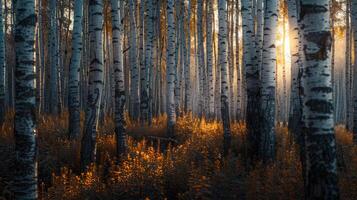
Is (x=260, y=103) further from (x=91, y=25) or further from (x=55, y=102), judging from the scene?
(x=55, y=102)

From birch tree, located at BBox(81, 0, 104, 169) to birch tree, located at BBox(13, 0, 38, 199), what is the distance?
2.80 m

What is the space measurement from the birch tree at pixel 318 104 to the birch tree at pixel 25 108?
10.5 ft

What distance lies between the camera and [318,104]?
4.23 meters

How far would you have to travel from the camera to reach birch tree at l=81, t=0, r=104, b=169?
7.36 meters

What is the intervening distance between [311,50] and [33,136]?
3412mm

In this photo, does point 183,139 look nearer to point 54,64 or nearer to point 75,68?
point 75,68

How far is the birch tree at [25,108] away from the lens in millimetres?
4395

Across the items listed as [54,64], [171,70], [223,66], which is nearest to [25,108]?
[223,66]

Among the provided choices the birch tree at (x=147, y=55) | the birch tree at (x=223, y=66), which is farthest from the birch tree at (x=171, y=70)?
the birch tree at (x=147, y=55)

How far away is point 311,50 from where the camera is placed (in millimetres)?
4312

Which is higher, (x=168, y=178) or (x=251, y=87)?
(x=251, y=87)

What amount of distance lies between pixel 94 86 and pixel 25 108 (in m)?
2.97

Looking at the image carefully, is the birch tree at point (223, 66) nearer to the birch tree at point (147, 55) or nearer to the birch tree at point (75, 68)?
the birch tree at point (75, 68)

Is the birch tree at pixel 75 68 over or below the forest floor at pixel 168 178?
over
